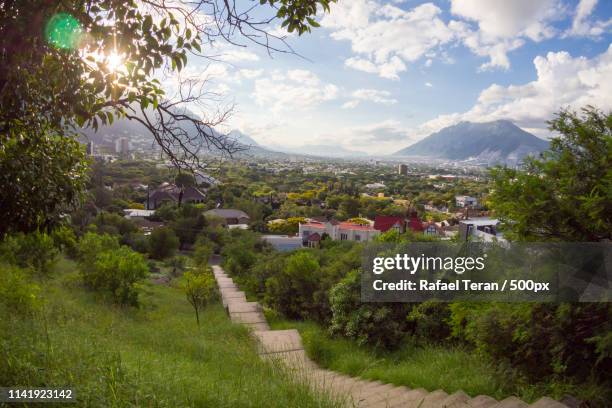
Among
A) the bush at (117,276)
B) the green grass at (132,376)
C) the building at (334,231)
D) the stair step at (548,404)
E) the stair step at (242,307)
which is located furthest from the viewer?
the building at (334,231)

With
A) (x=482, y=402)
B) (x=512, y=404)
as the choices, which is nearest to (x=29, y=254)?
(x=482, y=402)

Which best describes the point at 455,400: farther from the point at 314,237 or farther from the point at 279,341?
the point at 314,237

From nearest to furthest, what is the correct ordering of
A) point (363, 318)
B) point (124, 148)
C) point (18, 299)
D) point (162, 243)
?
point (18, 299)
point (363, 318)
point (124, 148)
point (162, 243)

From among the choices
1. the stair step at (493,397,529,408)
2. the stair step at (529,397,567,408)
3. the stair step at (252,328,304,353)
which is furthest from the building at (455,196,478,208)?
the stair step at (529,397,567,408)

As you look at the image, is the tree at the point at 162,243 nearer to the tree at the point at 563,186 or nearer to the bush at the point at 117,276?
the bush at the point at 117,276

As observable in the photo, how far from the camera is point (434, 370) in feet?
16.5

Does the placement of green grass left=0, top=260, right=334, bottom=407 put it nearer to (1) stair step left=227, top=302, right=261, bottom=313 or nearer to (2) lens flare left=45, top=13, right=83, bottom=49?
(2) lens flare left=45, top=13, right=83, bottom=49

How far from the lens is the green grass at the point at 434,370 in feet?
11.8

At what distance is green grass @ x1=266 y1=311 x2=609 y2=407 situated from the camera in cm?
361

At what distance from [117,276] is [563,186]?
34.9ft

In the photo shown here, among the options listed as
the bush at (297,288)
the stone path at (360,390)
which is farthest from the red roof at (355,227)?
the stone path at (360,390)

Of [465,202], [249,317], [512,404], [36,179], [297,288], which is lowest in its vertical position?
[249,317]

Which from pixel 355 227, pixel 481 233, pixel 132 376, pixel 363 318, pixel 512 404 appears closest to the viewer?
pixel 132 376

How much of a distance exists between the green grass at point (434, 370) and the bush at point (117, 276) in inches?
222
